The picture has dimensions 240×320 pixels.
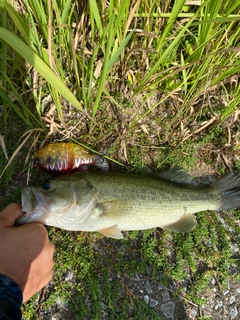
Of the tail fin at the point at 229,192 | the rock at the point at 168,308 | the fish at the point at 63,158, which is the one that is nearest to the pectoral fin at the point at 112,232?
the fish at the point at 63,158

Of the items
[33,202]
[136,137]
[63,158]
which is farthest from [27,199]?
[136,137]

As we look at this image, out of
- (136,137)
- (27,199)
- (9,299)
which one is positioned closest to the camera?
(9,299)

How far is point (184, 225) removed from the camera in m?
3.04

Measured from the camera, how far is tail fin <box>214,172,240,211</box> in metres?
3.14

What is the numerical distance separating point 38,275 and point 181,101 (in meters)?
2.19

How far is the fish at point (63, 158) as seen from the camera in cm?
292

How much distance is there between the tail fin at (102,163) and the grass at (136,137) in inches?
5.3

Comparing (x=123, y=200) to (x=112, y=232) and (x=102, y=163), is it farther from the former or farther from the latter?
(x=102, y=163)

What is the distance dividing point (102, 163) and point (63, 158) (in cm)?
39

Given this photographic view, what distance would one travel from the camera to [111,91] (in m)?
3.09

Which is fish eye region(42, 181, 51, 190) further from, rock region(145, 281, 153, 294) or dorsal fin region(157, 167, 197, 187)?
rock region(145, 281, 153, 294)

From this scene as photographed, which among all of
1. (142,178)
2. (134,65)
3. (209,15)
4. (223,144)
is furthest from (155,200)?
(209,15)

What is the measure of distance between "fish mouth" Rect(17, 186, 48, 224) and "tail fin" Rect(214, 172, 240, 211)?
1759 mm

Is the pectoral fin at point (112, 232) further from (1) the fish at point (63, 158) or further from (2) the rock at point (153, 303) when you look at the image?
(2) the rock at point (153, 303)
